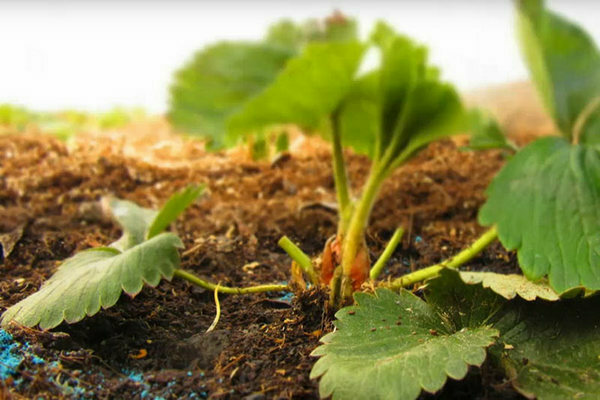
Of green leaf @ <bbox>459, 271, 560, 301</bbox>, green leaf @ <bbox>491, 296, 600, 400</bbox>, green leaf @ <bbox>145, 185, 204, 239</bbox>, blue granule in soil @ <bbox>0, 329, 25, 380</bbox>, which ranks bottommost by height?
green leaf @ <bbox>491, 296, 600, 400</bbox>

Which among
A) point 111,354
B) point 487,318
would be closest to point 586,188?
point 487,318

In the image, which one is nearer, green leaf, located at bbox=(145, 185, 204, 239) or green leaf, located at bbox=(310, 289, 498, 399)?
green leaf, located at bbox=(310, 289, 498, 399)

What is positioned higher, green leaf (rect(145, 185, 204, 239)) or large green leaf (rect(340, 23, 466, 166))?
large green leaf (rect(340, 23, 466, 166))

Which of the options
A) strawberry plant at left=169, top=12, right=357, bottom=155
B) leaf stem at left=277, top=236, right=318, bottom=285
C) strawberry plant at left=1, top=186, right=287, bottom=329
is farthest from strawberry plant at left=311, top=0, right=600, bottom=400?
strawberry plant at left=169, top=12, right=357, bottom=155

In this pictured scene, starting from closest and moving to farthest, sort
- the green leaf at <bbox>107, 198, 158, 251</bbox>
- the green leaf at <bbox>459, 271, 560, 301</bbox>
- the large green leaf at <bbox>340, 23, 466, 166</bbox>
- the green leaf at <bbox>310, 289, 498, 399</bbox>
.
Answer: the green leaf at <bbox>310, 289, 498, 399</bbox> < the green leaf at <bbox>459, 271, 560, 301</bbox> < the large green leaf at <bbox>340, 23, 466, 166</bbox> < the green leaf at <bbox>107, 198, 158, 251</bbox>

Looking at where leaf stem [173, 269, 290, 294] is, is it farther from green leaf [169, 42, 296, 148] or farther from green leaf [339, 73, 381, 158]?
green leaf [339, 73, 381, 158]

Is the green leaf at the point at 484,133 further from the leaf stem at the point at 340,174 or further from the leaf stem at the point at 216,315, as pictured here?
the leaf stem at the point at 216,315
